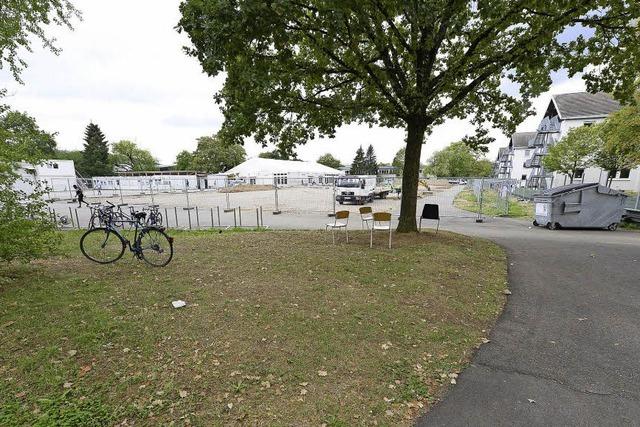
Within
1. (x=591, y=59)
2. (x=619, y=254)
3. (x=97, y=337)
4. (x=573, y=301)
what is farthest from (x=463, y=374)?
(x=591, y=59)

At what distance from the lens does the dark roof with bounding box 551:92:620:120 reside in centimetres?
3289

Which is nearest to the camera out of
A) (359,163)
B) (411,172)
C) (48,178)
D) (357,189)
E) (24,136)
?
(24,136)

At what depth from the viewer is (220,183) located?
40406 mm

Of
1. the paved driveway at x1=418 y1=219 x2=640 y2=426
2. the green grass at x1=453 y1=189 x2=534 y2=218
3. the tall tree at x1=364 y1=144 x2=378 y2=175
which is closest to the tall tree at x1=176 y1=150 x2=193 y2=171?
the tall tree at x1=364 y1=144 x2=378 y2=175

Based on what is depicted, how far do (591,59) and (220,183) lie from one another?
3836 centimetres

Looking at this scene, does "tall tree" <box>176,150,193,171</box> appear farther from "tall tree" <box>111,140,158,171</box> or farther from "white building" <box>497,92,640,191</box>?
"white building" <box>497,92,640,191</box>

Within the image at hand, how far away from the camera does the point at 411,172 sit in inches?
338

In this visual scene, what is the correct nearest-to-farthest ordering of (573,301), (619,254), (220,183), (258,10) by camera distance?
(258,10) → (573,301) → (619,254) → (220,183)

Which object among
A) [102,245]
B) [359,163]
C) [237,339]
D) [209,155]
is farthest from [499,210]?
[359,163]

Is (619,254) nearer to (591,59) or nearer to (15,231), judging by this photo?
(591,59)

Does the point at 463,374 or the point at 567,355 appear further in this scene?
the point at 567,355

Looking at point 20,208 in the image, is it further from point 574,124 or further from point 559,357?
point 574,124

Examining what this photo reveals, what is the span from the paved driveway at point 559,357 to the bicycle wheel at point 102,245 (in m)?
6.46

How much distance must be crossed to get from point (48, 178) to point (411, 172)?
27606mm
